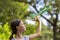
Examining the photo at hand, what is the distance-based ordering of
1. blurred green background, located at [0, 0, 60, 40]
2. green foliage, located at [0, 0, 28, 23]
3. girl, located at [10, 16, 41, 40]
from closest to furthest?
girl, located at [10, 16, 41, 40], blurred green background, located at [0, 0, 60, 40], green foliage, located at [0, 0, 28, 23]

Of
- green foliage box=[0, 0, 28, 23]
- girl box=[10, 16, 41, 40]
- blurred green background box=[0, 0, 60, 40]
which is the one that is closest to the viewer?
girl box=[10, 16, 41, 40]

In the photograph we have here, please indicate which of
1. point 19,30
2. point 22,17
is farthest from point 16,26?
point 22,17

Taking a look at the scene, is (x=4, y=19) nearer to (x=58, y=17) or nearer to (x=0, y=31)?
(x=0, y=31)

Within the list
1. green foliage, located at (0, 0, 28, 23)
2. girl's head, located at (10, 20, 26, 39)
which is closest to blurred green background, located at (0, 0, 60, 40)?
green foliage, located at (0, 0, 28, 23)

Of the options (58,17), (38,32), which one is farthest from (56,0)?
(38,32)

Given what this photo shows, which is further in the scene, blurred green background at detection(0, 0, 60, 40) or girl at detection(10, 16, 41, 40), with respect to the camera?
blurred green background at detection(0, 0, 60, 40)

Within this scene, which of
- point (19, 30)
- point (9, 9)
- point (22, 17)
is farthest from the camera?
point (22, 17)

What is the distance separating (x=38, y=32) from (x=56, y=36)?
13.8 meters

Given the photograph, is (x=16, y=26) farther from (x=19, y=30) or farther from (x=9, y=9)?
(x=9, y=9)

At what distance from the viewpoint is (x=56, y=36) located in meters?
16.5

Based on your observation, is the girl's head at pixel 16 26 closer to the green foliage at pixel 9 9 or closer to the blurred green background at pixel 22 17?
the blurred green background at pixel 22 17

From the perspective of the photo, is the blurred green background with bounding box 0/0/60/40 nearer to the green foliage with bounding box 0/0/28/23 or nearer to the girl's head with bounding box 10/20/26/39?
the green foliage with bounding box 0/0/28/23

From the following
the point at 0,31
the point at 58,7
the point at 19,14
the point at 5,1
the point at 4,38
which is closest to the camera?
the point at 4,38

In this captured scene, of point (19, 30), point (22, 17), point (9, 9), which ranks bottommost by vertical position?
point (22, 17)
